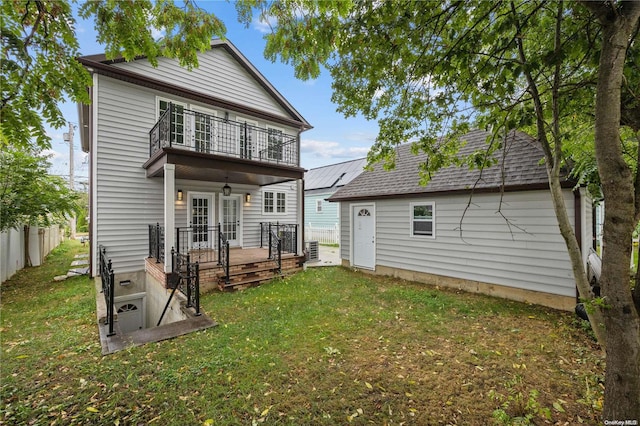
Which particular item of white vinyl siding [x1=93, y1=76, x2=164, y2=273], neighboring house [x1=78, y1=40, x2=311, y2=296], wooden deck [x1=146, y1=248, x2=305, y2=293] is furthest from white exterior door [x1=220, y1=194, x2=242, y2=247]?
white vinyl siding [x1=93, y1=76, x2=164, y2=273]

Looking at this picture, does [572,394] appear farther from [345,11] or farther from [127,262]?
[127,262]

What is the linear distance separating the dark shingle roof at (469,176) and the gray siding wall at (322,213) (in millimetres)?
10720

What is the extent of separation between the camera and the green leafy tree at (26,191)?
23.7 feet

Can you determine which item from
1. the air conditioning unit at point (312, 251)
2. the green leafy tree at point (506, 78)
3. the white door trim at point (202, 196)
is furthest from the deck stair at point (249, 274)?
the green leafy tree at point (506, 78)

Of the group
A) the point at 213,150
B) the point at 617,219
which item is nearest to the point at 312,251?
the point at 213,150

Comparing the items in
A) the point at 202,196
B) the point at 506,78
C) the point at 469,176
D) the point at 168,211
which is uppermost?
the point at 506,78

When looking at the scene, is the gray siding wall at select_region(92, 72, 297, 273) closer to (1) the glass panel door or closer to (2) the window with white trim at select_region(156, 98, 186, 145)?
(2) the window with white trim at select_region(156, 98, 186, 145)

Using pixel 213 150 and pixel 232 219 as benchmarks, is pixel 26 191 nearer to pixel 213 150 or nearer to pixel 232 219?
pixel 213 150

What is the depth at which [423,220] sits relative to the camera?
26.8ft

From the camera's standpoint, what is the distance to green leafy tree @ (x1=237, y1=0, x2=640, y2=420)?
7.09 ft

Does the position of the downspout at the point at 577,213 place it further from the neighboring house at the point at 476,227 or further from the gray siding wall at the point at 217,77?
the gray siding wall at the point at 217,77

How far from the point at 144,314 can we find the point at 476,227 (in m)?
10.1

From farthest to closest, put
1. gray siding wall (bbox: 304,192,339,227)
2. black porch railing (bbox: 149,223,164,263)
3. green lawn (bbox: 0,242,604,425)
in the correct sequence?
gray siding wall (bbox: 304,192,339,227)
black porch railing (bbox: 149,223,164,263)
green lawn (bbox: 0,242,604,425)

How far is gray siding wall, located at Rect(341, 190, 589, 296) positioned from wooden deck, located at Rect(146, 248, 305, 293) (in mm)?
3354
